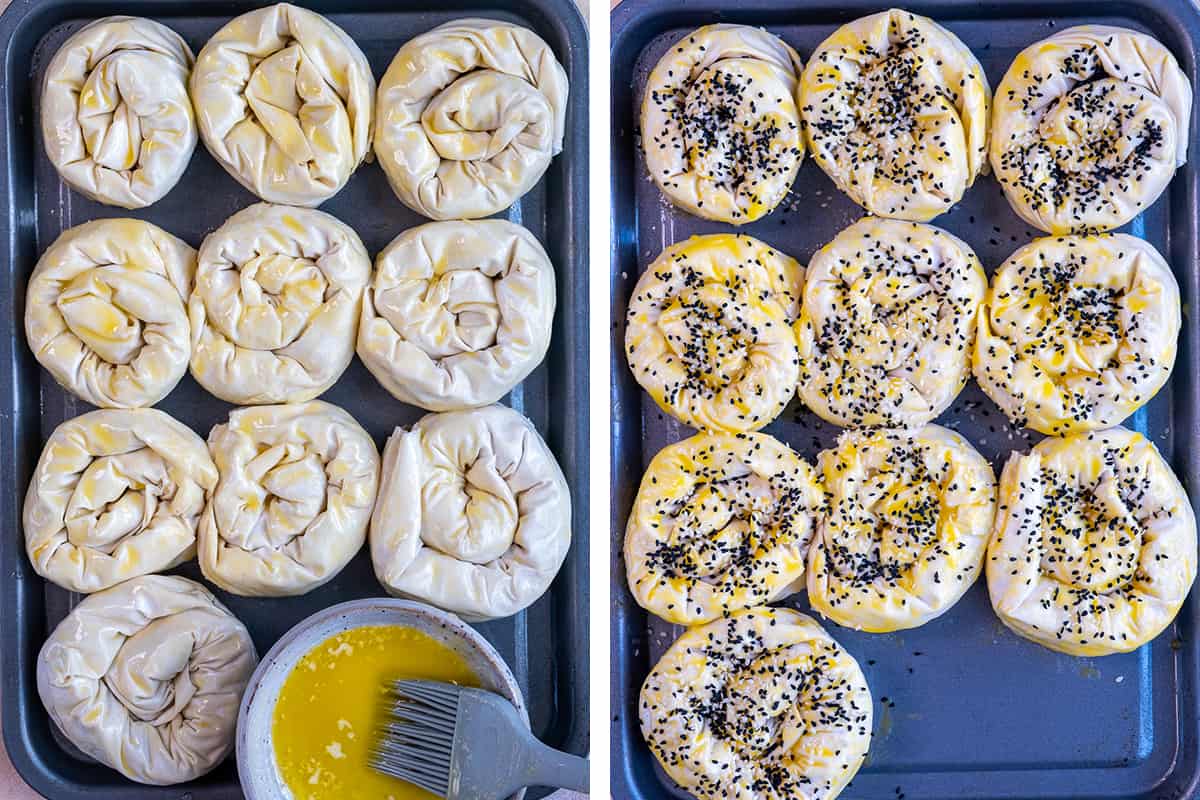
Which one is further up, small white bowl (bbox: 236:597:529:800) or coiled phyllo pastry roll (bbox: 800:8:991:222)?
coiled phyllo pastry roll (bbox: 800:8:991:222)

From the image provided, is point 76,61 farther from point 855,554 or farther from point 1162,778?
point 1162,778

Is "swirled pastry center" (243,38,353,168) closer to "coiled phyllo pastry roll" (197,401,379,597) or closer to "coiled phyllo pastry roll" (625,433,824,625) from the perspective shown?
"coiled phyllo pastry roll" (197,401,379,597)

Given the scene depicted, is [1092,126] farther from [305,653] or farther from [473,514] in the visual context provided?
[305,653]

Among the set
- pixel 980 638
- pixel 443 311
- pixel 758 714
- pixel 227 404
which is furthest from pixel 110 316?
pixel 980 638

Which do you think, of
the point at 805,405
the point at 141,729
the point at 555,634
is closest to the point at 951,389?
the point at 805,405

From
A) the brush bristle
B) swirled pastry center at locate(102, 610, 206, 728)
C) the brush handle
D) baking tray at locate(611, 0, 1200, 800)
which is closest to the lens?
the brush handle

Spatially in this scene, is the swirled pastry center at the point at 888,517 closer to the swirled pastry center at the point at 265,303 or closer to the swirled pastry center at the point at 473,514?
the swirled pastry center at the point at 473,514

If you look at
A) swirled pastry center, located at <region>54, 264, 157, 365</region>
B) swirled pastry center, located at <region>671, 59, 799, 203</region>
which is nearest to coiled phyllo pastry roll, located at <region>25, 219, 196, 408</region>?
swirled pastry center, located at <region>54, 264, 157, 365</region>
